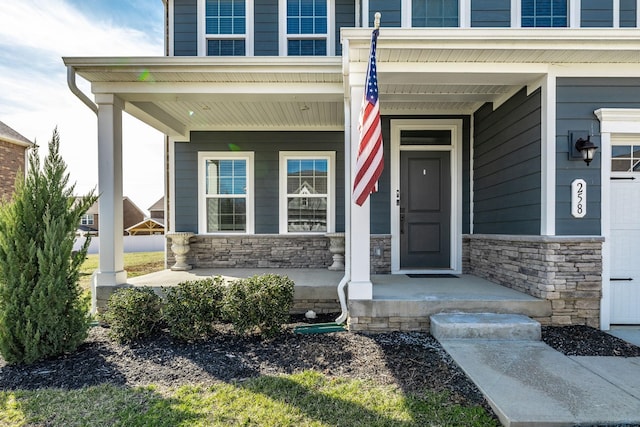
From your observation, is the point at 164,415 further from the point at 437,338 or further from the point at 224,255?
the point at 224,255

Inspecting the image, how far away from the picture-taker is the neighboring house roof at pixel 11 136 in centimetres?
1345

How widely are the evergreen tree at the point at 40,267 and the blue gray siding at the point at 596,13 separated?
Result: 6982 millimetres

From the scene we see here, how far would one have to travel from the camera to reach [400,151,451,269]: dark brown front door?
570 cm

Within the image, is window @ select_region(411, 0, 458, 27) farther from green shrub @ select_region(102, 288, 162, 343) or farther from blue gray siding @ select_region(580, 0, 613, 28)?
green shrub @ select_region(102, 288, 162, 343)

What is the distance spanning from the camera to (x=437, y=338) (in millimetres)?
3576

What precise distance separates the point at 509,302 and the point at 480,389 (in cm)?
166

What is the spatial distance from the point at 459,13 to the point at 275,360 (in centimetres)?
534

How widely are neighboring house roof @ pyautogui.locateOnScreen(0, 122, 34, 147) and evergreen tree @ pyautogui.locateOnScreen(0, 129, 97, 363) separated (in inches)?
551

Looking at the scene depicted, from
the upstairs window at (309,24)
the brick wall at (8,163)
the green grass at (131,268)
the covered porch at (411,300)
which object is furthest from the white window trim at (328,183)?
the brick wall at (8,163)

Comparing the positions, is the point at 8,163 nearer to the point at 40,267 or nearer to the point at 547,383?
the point at 40,267

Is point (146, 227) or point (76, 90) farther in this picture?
point (146, 227)

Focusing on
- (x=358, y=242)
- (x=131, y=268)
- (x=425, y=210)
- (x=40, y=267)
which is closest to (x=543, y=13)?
(x=425, y=210)

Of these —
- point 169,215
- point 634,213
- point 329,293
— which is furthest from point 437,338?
point 169,215

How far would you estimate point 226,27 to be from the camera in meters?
6.01
